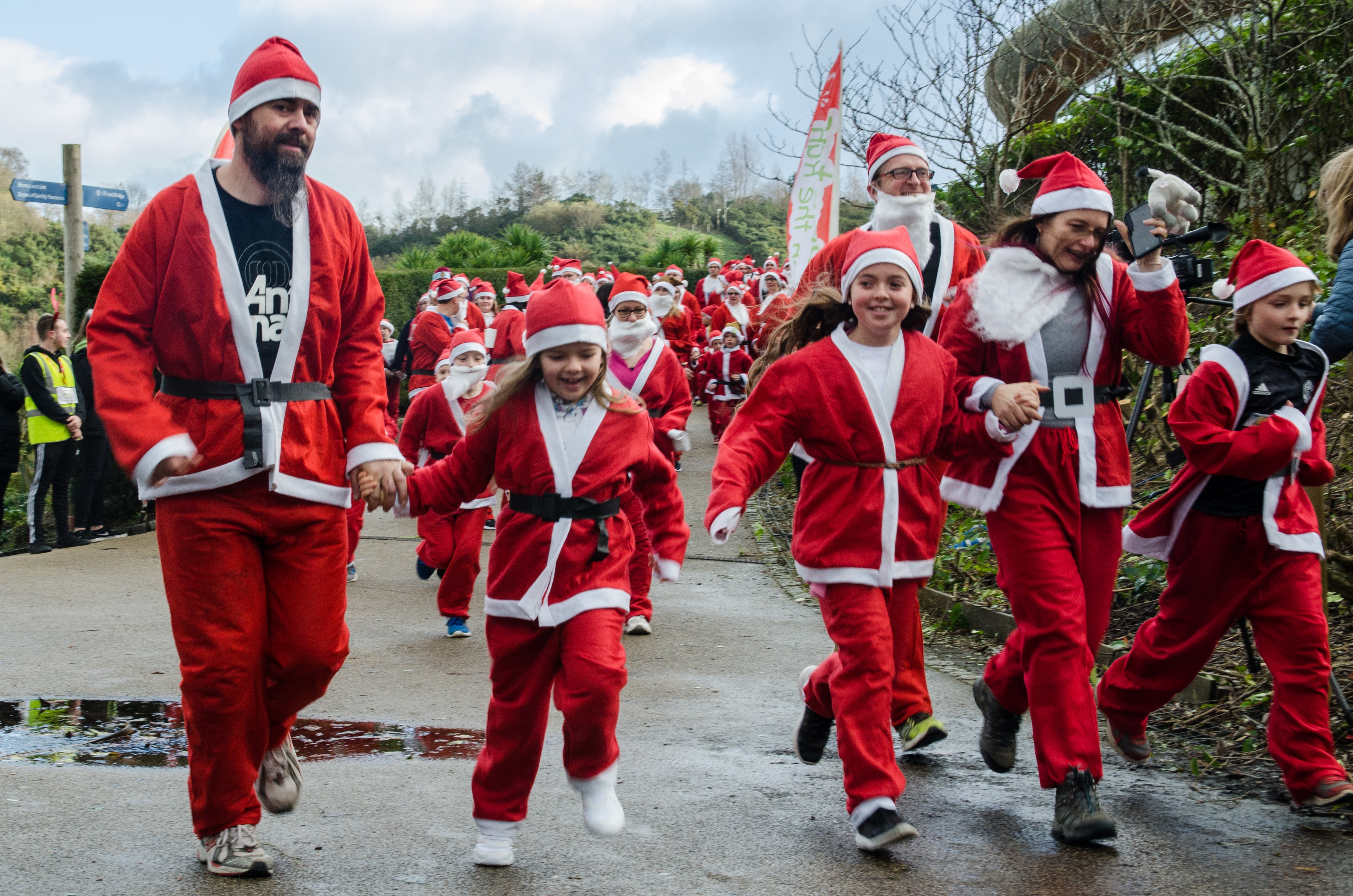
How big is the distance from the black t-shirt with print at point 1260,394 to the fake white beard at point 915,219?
53.2 inches

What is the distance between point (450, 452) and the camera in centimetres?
751

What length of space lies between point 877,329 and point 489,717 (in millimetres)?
1752

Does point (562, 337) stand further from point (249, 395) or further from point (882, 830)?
point (882, 830)

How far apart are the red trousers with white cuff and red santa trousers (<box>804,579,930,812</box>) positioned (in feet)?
12.0

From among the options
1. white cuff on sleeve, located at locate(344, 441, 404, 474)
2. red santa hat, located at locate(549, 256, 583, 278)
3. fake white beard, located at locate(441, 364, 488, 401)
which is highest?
red santa hat, located at locate(549, 256, 583, 278)

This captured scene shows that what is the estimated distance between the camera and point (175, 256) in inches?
145

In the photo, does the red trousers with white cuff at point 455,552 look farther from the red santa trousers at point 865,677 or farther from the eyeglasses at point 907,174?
the red santa trousers at point 865,677

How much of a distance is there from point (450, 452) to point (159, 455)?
A: 13.4ft

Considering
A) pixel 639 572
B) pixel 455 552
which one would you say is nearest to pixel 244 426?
pixel 455 552

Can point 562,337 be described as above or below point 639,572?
above

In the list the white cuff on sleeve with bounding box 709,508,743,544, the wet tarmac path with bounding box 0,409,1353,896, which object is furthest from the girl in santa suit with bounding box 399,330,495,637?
the white cuff on sleeve with bounding box 709,508,743,544

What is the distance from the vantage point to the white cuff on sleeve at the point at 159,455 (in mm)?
3420

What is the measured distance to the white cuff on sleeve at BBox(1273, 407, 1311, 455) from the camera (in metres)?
4.23

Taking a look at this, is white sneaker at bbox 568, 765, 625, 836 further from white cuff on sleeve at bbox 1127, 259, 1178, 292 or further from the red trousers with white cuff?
the red trousers with white cuff
